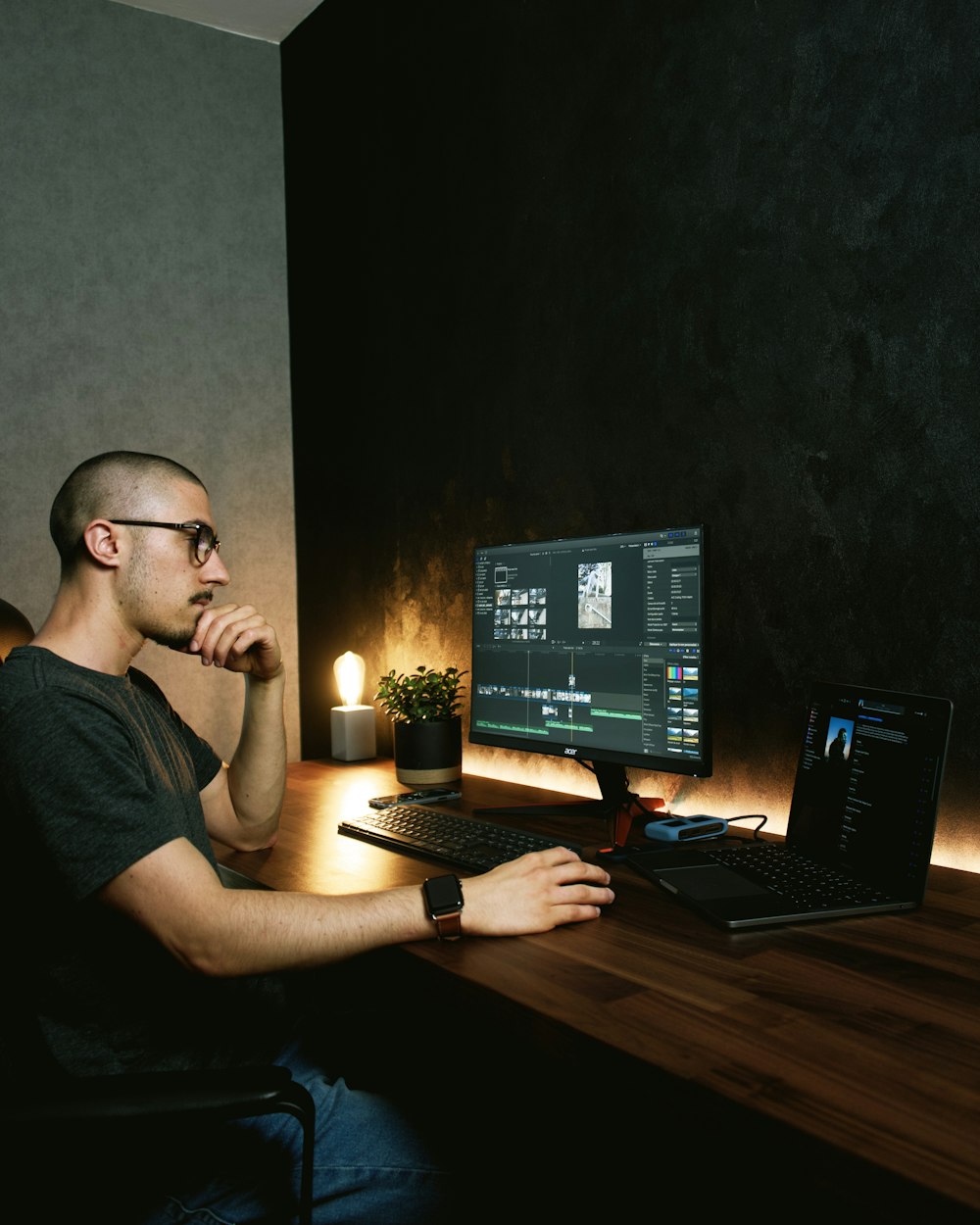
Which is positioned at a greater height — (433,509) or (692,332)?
(692,332)

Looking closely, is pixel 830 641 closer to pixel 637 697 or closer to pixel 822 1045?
pixel 637 697

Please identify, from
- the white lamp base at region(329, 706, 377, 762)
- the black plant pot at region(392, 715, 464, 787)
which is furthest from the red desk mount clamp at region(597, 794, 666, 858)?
the white lamp base at region(329, 706, 377, 762)

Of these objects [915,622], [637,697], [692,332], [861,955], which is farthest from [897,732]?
[692,332]

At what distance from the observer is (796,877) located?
143 centimetres

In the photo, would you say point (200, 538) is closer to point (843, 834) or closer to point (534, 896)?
point (534, 896)

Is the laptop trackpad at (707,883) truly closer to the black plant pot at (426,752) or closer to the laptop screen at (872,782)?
the laptop screen at (872,782)

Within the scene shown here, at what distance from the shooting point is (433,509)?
2.74m

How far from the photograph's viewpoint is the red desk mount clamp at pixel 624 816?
164cm

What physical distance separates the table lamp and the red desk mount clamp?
3.43 feet

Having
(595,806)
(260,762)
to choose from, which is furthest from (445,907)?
(595,806)

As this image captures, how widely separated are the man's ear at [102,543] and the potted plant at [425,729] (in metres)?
1.01

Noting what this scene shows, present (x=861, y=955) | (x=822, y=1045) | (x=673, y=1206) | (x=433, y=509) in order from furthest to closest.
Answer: (x=433, y=509)
(x=673, y=1206)
(x=861, y=955)
(x=822, y=1045)

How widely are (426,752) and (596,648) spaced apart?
61 cm

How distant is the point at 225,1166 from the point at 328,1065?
284 mm
